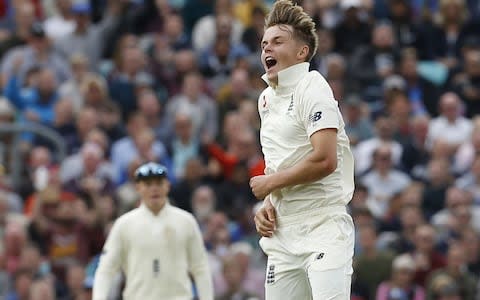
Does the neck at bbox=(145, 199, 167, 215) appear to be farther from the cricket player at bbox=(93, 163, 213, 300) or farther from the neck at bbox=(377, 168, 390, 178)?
the neck at bbox=(377, 168, 390, 178)

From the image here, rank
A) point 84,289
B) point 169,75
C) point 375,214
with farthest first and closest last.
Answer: point 169,75, point 375,214, point 84,289

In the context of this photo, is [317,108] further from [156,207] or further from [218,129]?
[218,129]

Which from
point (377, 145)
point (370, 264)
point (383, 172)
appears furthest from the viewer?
point (377, 145)

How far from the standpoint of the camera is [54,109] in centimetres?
1902

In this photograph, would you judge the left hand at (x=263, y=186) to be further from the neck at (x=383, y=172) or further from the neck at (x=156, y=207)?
the neck at (x=383, y=172)

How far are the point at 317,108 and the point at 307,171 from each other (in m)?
0.39

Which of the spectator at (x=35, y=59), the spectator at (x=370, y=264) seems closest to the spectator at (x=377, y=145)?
the spectator at (x=370, y=264)

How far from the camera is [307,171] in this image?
8.98 meters

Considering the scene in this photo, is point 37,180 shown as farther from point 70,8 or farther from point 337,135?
point 337,135

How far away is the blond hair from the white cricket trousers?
1.05 meters

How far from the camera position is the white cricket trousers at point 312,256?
900 cm

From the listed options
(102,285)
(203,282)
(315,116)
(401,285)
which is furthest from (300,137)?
(401,285)

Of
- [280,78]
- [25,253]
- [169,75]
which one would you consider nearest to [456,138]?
[169,75]

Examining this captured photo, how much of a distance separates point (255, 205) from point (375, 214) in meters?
1.46
